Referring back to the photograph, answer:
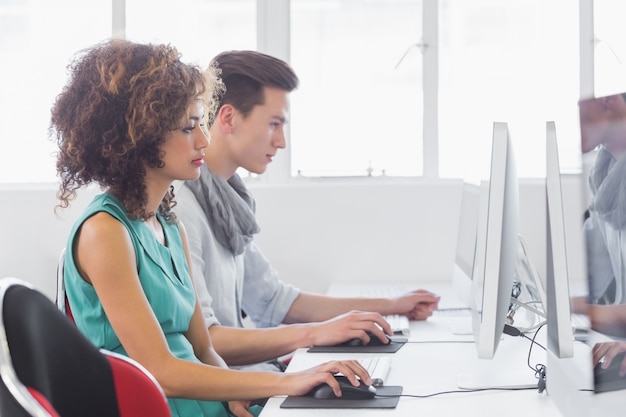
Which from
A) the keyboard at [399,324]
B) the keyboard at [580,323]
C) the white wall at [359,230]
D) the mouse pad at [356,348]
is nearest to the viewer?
the keyboard at [580,323]

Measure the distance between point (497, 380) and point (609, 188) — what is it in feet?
2.21

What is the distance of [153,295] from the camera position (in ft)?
5.04

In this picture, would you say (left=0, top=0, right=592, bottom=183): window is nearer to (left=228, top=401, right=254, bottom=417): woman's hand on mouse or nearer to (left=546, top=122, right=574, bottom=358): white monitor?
(left=228, top=401, right=254, bottom=417): woman's hand on mouse

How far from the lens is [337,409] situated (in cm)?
132

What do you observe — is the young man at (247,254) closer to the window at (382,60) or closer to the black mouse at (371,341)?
the black mouse at (371,341)

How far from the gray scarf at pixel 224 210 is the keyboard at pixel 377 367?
535 millimetres

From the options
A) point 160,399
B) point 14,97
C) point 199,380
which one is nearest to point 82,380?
→ point 160,399

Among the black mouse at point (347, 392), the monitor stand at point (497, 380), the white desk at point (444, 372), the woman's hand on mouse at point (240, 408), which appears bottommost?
the woman's hand on mouse at point (240, 408)

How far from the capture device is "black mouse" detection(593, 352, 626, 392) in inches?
35.2

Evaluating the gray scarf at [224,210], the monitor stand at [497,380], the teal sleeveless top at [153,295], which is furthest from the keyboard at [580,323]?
the gray scarf at [224,210]

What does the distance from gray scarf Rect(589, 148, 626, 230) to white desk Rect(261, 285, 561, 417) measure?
0.45 metres

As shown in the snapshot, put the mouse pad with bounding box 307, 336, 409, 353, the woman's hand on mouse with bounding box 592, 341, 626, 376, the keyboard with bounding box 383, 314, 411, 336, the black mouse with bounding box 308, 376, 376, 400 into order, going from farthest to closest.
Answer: the keyboard with bounding box 383, 314, 411, 336 < the mouse pad with bounding box 307, 336, 409, 353 < the black mouse with bounding box 308, 376, 376, 400 < the woman's hand on mouse with bounding box 592, 341, 626, 376

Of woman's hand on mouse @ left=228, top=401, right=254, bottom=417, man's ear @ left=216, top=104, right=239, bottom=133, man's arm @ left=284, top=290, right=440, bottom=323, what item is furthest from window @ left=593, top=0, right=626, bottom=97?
woman's hand on mouse @ left=228, top=401, right=254, bottom=417

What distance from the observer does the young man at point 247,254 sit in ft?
6.20
